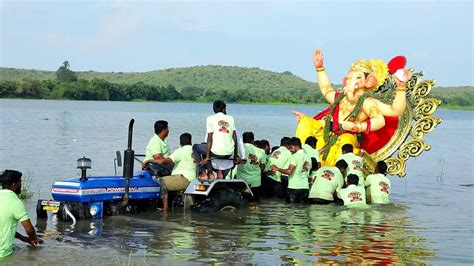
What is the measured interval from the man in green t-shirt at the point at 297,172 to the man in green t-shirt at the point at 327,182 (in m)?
0.20

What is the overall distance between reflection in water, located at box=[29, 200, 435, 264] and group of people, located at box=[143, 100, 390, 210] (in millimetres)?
624

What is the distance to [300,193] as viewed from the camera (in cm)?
1466

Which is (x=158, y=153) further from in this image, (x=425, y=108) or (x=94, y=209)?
(x=425, y=108)

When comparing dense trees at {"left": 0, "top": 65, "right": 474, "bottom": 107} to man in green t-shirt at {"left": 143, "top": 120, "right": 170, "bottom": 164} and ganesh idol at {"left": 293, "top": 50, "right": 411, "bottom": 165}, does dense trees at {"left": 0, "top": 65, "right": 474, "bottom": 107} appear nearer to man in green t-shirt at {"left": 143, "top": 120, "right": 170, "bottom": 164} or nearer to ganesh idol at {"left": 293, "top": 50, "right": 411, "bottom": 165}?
ganesh idol at {"left": 293, "top": 50, "right": 411, "bottom": 165}

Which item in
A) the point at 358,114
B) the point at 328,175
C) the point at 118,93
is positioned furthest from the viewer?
the point at 118,93

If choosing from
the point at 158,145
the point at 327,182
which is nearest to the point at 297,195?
the point at 327,182

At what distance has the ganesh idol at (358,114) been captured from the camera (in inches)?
598

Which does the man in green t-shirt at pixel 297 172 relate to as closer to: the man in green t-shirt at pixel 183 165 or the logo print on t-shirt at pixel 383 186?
the logo print on t-shirt at pixel 383 186

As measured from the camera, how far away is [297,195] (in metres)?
14.7

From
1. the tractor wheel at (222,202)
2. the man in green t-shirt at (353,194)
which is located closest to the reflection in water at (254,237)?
the tractor wheel at (222,202)

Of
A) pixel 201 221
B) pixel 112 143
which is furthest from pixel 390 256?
pixel 112 143

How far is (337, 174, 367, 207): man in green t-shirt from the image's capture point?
46.0 feet

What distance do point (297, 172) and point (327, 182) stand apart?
0.57 meters

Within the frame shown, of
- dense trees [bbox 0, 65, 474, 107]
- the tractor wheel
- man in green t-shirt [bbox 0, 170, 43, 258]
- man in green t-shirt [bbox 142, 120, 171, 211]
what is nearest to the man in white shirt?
the tractor wheel
